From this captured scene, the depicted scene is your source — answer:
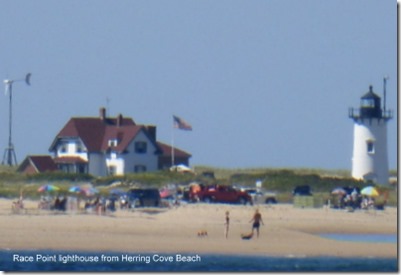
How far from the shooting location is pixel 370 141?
53500 millimetres

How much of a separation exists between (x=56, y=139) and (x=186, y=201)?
1779 centimetres

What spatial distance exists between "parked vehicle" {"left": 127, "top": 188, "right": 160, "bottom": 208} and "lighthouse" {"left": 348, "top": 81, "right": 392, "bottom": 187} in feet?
47.9

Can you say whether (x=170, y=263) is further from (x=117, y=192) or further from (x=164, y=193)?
(x=117, y=192)

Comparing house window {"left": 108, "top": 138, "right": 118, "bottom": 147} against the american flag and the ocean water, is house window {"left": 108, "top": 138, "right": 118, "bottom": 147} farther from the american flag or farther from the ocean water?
the ocean water

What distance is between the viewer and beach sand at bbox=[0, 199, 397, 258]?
101 feet

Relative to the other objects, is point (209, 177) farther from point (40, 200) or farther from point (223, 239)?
point (223, 239)

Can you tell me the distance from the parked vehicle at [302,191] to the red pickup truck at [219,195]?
306 cm

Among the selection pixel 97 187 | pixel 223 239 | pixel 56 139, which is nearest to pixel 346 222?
pixel 223 239

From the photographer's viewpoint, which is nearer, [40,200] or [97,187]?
[40,200]

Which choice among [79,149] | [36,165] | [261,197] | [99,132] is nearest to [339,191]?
[261,197]

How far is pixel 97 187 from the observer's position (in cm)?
4738

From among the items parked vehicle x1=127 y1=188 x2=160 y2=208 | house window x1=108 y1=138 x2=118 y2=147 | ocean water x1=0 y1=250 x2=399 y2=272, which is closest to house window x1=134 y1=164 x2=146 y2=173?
house window x1=108 y1=138 x2=118 y2=147

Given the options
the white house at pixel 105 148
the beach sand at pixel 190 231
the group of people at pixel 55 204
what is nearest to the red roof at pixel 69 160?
the white house at pixel 105 148

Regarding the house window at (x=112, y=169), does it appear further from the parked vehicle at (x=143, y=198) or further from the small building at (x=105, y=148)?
the parked vehicle at (x=143, y=198)
